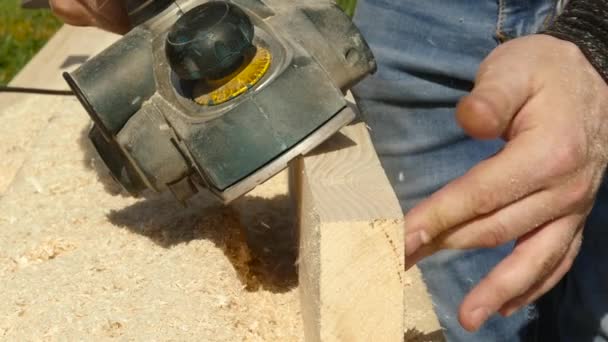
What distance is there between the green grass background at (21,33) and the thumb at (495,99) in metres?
3.10

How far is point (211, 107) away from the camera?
5.31ft

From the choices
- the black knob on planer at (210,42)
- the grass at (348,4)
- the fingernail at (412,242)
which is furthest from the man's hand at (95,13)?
the grass at (348,4)

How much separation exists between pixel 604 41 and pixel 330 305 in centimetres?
58

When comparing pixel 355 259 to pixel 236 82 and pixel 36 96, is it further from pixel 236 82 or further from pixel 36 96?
pixel 36 96

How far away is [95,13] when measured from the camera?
2004mm

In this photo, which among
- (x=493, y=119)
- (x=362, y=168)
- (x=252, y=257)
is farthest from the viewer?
(x=252, y=257)

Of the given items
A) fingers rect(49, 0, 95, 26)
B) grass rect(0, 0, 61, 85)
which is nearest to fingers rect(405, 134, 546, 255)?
fingers rect(49, 0, 95, 26)

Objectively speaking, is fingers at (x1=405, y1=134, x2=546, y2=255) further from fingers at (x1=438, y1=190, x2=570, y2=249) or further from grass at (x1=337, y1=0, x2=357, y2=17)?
grass at (x1=337, y1=0, x2=357, y2=17)

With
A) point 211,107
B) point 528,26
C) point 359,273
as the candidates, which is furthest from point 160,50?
point 528,26

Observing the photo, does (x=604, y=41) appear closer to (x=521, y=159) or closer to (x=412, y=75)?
(x=521, y=159)

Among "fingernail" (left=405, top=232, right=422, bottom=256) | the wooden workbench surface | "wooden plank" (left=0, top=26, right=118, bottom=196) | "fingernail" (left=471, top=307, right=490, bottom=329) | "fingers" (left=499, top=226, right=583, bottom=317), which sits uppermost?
"fingernail" (left=405, top=232, right=422, bottom=256)

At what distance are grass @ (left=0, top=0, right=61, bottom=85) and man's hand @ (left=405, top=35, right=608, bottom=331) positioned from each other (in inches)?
122

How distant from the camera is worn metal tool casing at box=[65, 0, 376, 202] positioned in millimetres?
1573

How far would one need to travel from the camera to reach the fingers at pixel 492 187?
131 centimetres
